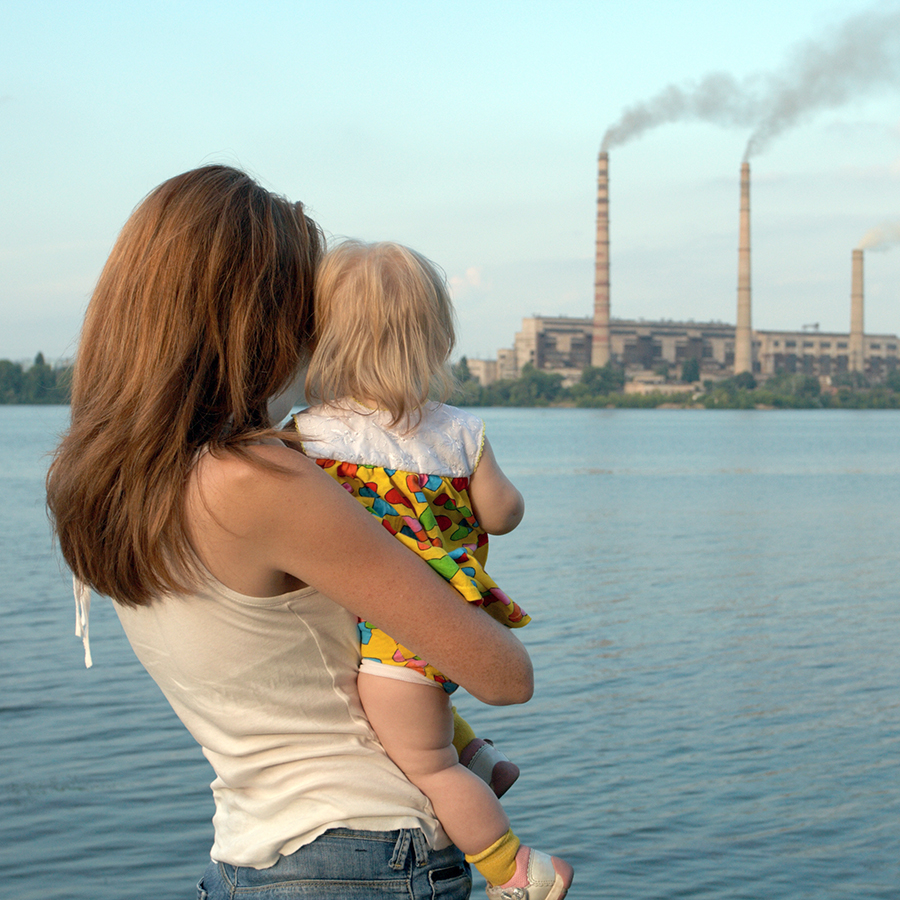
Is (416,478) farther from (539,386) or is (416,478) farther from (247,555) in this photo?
(539,386)

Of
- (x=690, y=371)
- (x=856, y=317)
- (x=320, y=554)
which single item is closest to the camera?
(x=320, y=554)

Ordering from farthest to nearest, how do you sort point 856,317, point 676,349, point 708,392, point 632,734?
1. point 676,349
2. point 708,392
3. point 856,317
4. point 632,734

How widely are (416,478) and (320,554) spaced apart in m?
0.28

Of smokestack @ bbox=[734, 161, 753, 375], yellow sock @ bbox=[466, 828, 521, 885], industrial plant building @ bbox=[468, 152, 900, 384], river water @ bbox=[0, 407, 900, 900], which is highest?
smokestack @ bbox=[734, 161, 753, 375]

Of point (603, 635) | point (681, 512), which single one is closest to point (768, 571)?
point (603, 635)

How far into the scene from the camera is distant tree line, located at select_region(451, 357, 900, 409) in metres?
88.4

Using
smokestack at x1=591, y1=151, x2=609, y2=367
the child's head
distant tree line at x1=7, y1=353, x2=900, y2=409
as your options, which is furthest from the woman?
distant tree line at x1=7, y1=353, x2=900, y2=409

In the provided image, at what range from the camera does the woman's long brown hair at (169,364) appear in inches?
45.1

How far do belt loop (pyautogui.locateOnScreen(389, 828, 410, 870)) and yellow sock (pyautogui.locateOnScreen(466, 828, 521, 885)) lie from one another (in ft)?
0.43

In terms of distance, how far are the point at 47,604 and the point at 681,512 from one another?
43.8ft

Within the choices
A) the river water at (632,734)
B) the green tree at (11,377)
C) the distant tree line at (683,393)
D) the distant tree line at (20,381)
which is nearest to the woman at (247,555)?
the river water at (632,734)

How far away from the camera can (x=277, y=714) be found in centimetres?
123

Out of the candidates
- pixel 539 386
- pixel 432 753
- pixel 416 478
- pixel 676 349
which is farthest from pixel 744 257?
pixel 432 753

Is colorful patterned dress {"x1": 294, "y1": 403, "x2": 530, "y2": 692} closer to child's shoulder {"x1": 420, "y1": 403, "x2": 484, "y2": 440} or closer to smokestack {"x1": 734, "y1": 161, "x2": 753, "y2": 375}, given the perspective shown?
child's shoulder {"x1": 420, "y1": 403, "x2": 484, "y2": 440}
